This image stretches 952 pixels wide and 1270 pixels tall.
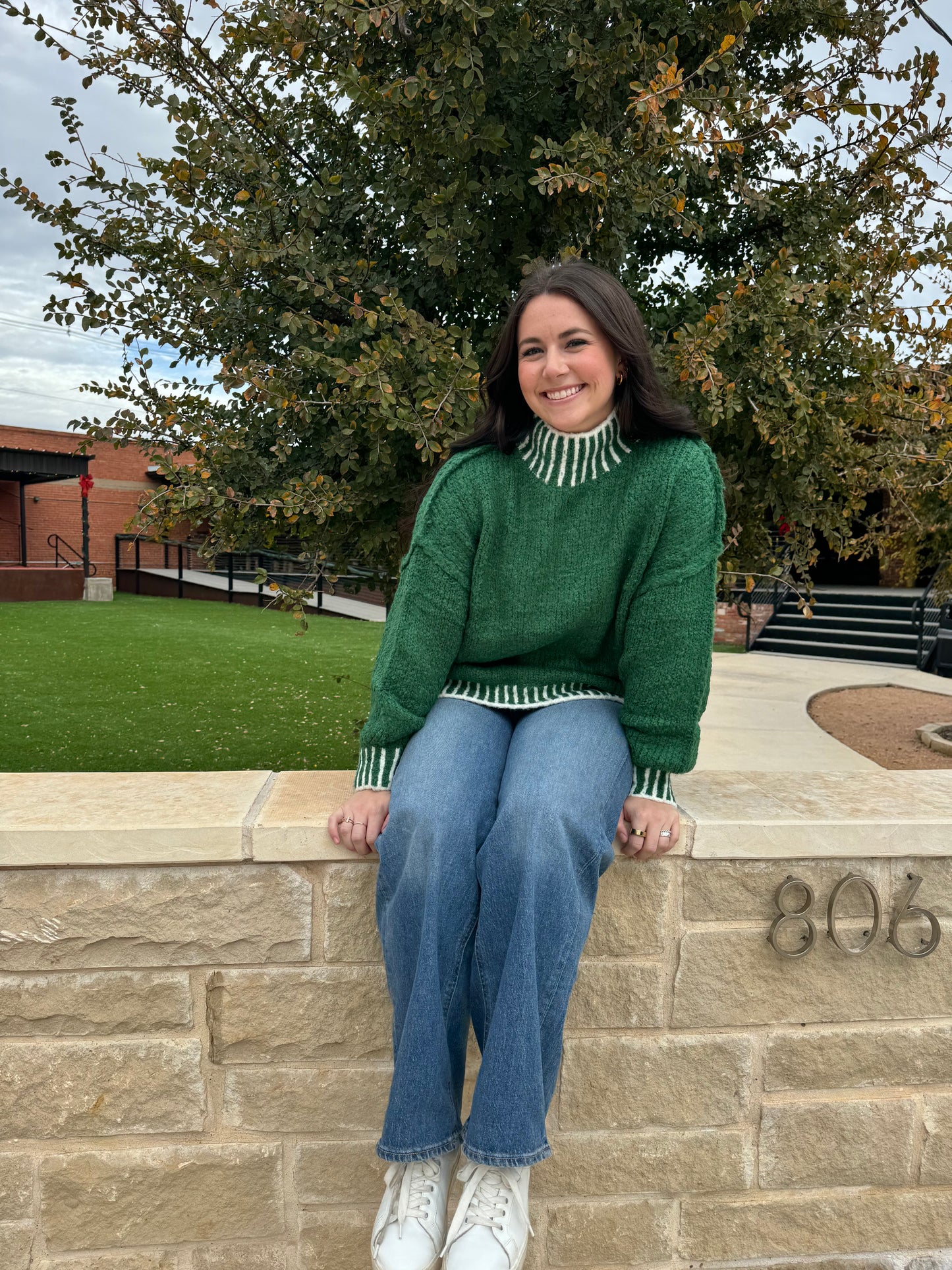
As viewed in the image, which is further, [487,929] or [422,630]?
[422,630]

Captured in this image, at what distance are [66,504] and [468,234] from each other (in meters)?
24.1

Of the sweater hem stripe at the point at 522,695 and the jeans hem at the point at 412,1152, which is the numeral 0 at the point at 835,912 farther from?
the jeans hem at the point at 412,1152

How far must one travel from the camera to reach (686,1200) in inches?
70.3

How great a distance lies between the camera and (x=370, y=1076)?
67.1 inches

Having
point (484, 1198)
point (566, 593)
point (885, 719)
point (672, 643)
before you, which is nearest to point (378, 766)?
point (566, 593)

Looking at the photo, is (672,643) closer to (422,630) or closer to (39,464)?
(422,630)

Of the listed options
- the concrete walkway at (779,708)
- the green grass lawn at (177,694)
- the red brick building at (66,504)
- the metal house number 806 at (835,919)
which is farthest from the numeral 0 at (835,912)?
the red brick building at (66,504)

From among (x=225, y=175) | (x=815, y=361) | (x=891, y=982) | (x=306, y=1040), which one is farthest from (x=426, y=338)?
(x=891, y=982)

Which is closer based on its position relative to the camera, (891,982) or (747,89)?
(891,982)

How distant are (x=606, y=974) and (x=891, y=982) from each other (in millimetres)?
567

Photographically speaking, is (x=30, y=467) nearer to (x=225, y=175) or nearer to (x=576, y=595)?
(x=225, y=175)

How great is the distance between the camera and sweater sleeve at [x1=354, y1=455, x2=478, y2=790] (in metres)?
1.63

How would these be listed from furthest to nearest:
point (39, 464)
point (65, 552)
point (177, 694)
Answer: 1. point (65, 552)
2. point (39, 464)
3. point (177, 694)

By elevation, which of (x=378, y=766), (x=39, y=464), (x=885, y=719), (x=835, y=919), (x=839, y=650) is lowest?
(x=885, y=719)
